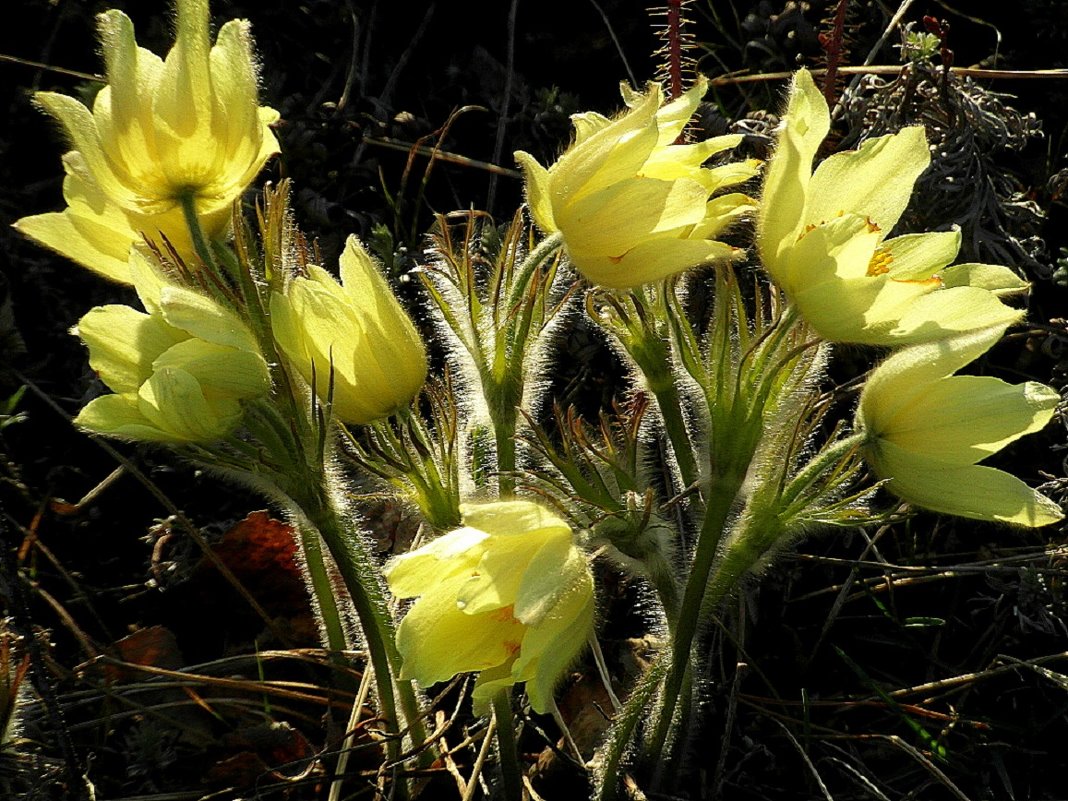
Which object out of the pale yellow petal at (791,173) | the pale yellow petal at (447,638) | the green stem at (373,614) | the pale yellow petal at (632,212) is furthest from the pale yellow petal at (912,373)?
the green stem at (373,614)

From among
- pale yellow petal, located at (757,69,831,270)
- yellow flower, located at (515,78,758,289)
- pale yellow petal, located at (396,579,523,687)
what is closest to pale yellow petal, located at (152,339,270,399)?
pale yellow petal, located at (396,579,523,687)

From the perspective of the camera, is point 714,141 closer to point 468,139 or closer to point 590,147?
point 590,147

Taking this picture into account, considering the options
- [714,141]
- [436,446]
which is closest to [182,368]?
[436,446]

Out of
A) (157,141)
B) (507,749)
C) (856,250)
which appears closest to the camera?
(856,250)

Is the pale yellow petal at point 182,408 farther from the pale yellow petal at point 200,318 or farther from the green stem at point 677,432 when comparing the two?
the green stem at point 677,432

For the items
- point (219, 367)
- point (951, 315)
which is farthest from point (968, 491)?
point (219, 367)

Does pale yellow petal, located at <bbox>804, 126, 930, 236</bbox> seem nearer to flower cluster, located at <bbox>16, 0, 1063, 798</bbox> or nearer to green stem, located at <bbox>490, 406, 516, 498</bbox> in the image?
flower cluster, located at <bbox>16, 0, 1063, 798</bbox>

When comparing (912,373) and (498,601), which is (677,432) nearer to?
(912,373)
